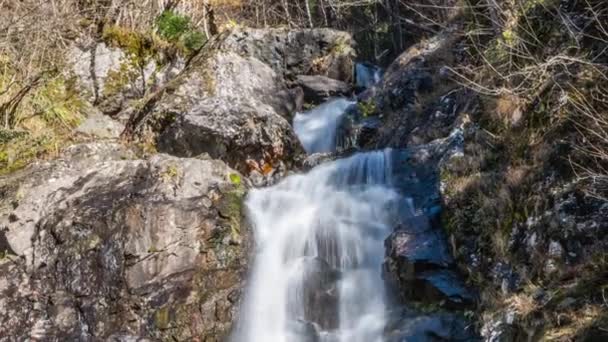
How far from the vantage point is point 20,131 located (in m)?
8.60

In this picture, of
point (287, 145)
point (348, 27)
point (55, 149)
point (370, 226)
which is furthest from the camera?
point (348, 27)

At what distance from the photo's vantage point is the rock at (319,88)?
1318 centimetres

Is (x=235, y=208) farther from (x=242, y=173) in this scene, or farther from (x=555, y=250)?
(x=555, y=250)

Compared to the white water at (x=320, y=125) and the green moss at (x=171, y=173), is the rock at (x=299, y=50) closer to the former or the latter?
the white water at (x=320, y=125)

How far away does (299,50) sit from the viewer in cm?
1384

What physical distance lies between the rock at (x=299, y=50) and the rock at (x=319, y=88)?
14.3 inches

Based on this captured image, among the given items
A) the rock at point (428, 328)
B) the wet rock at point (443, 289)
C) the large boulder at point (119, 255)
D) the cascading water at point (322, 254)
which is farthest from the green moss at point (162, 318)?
the wet rock at point (443, 289)

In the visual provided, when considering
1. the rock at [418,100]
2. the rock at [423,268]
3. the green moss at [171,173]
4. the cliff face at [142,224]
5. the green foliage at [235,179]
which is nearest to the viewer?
the rock at [423,268]

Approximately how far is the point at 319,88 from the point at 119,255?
7.50 meters

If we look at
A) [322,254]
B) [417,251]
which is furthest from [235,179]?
[417,251]

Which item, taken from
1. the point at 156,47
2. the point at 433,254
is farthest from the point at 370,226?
the point at 156,47

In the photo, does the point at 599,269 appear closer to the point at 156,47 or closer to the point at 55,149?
the point at 55,149

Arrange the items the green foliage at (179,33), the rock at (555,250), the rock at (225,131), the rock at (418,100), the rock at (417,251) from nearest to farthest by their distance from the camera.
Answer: the rock at (555,250) → the rock at (417,251) → the rock at (418,100) → the rock at (225,131) → the green foliage at (179,33)

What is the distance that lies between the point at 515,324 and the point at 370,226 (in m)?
3.16
